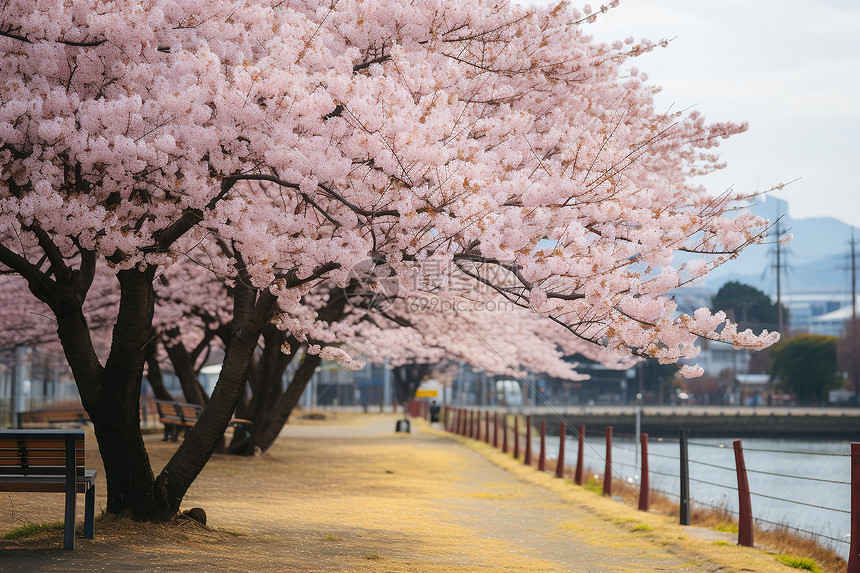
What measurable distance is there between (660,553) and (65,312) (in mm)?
6622

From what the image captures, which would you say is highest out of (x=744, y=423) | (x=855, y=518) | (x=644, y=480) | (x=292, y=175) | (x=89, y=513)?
(x=292, y=175)

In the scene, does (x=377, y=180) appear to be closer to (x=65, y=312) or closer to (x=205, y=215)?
(x=205, y=215)

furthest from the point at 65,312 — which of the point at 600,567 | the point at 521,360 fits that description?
the point at 521,360

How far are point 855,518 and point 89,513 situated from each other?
Answer: 651cm

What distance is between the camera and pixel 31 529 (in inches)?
318

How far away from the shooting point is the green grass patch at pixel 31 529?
7.88m

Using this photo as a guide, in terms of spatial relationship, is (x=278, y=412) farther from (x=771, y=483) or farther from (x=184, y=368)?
(x=771, y=483)

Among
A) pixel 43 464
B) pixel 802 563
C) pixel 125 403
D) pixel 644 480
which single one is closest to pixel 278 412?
pixel 644 480

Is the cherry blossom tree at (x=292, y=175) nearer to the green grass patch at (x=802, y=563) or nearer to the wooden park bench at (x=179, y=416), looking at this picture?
the green grass patch at (x=802, y=563)

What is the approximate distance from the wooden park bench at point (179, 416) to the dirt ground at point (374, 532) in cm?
216

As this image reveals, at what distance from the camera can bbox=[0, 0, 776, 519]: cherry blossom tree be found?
23.7ft

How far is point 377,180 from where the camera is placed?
7605 millimetres

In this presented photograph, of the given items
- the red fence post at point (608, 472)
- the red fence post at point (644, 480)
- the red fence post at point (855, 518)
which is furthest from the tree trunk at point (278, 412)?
the red fence post at point (855, 518)

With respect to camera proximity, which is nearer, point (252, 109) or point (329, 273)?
point (252, 109)
